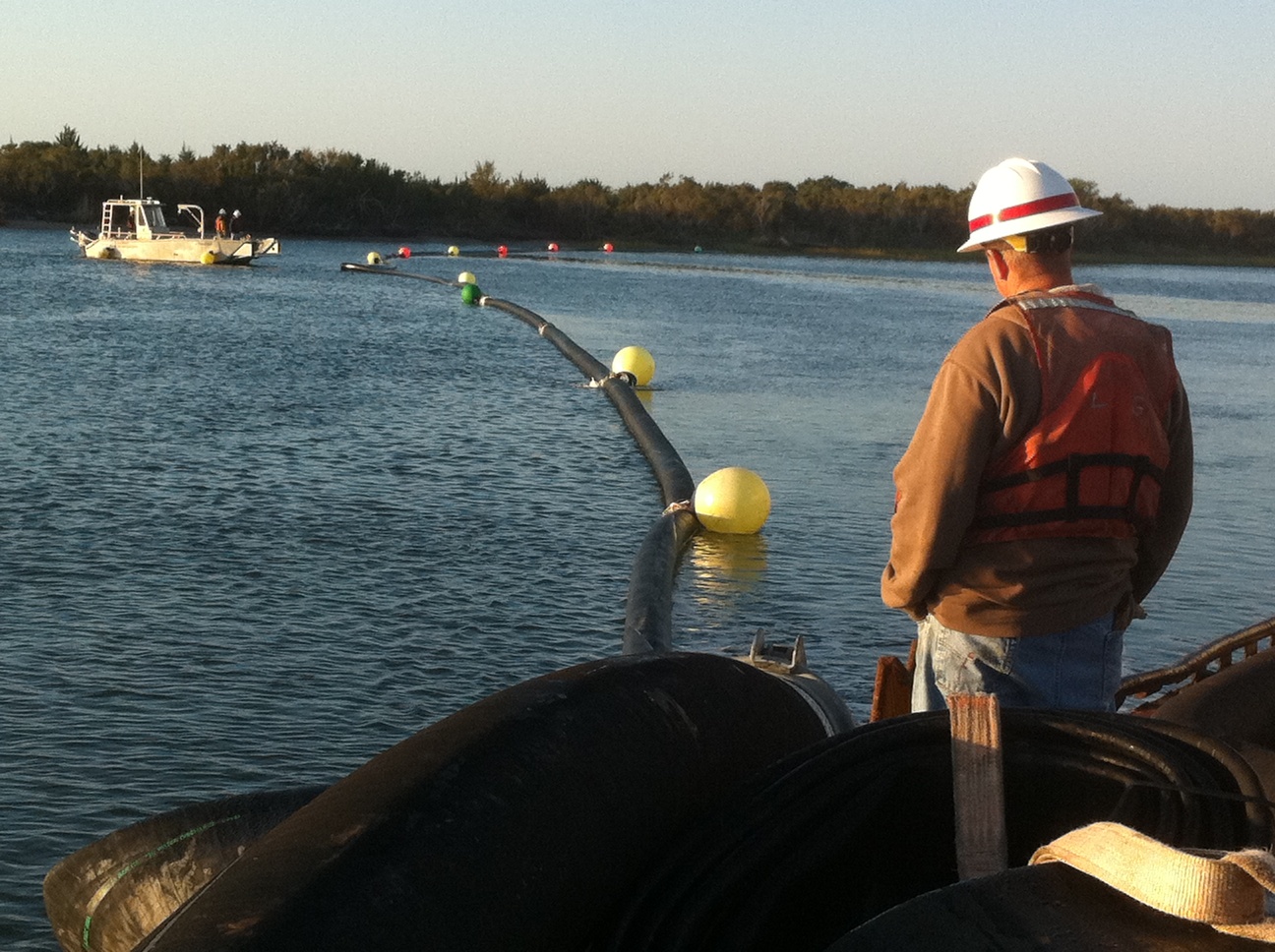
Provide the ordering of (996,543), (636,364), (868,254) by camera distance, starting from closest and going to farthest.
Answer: (996,543) < (636,364) < (868,254)

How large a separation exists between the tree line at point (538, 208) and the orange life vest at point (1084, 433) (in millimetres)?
83003

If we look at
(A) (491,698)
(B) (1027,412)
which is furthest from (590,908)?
(B) (1027,412)

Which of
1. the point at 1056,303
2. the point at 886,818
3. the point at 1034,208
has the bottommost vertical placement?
the point at 886,818

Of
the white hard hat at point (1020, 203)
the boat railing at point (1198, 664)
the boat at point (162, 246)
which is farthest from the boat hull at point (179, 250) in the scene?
the white hard hat at point (1020, 203)

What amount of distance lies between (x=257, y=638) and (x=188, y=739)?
147 cm

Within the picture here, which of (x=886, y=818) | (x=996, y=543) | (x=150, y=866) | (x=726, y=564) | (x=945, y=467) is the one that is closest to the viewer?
(x=886, y=818)

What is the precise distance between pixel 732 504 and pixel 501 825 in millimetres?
8013

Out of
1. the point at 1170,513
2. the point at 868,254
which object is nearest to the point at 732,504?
the point at 1170,513

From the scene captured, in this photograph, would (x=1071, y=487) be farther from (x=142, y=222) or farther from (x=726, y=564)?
(x=142, y=222)

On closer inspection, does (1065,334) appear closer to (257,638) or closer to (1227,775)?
(1227,775)

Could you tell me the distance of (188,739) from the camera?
625 centimetres

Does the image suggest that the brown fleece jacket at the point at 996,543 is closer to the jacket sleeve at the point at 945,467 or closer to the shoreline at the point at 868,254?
the jacket sleeve at the point at 945,467

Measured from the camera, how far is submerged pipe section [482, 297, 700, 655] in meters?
7.63

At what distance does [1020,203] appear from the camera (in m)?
3.57
